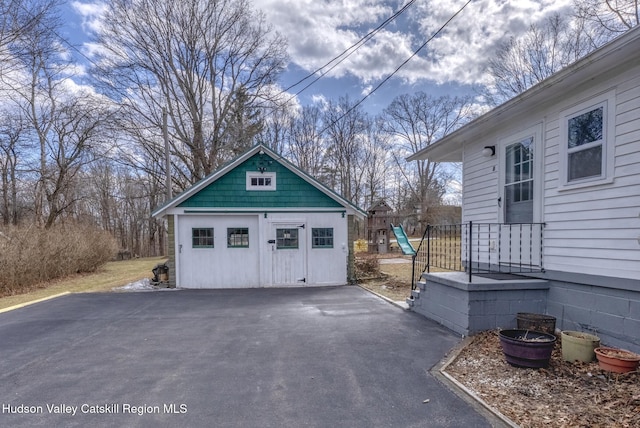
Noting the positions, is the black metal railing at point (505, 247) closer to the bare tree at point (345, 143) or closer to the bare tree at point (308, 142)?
the bare tree at point (308, 142)

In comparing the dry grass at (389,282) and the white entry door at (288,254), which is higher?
the white entry door at (288,254)

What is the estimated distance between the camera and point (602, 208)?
3914mm

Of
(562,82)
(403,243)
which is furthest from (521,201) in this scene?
(403,243)

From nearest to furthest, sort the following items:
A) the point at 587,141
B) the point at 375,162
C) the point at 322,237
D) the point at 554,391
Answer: the point at 554,391 → the point at 587,141 → the point at 322,237 → the point at 375,162

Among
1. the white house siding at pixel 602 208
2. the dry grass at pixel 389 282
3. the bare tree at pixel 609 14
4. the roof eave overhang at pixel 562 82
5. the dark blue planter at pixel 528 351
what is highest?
the bare tree at pixel 609 14

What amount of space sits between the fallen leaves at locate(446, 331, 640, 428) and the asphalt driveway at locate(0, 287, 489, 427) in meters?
→ 0.35

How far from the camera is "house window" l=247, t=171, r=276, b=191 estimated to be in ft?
31.1

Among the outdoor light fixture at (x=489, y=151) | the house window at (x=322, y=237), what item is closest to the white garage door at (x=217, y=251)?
the house window at (x=322, y=237)

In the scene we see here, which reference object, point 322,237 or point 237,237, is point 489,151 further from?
point 237,237

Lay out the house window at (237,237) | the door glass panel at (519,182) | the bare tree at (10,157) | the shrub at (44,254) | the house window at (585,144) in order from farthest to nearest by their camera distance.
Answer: the bare tree at (10,157)
the house window at (237,237)
the shrub at (44,254)
the door glass panel at (519,182)
the house window at (585,144)

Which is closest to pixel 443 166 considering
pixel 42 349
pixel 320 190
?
pixel 320 190

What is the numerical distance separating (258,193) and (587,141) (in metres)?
7.53

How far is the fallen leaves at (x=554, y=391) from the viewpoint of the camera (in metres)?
2.51

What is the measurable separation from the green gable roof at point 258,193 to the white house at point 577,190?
15.4 ft
